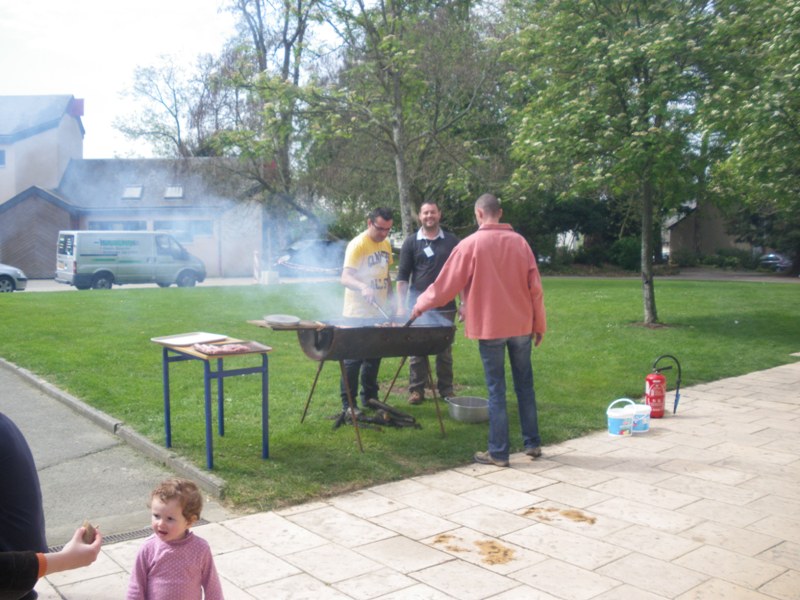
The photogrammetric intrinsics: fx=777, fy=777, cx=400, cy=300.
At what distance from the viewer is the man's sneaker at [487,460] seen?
5.52 meters

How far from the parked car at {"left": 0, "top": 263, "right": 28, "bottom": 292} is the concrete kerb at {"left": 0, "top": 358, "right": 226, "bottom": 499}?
15.1 metres

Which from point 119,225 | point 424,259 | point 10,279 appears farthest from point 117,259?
point 424,259

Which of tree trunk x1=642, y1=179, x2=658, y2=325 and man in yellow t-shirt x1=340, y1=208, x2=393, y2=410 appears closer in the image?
man in yellow t-shirt x1=340, y1=208, x2=393, y2=410

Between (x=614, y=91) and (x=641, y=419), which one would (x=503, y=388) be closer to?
(x=641, y=419)

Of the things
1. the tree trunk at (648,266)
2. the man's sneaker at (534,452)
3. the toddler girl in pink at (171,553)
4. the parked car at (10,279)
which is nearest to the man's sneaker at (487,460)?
the man's sneaker at (534,452)

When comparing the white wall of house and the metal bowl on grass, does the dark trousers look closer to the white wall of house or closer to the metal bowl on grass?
the metal bowl on grass

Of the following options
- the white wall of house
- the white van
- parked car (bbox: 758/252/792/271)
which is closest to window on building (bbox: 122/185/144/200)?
the white wall of house

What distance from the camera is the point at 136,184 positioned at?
1473 inches

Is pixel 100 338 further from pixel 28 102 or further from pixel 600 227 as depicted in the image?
pixel 600 227

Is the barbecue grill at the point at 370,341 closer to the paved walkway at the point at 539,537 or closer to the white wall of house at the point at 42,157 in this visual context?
the paved walkway at the point at 539,537

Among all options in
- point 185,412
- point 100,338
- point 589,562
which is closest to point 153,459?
point 185,412

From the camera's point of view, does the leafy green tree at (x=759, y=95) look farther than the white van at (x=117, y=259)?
No

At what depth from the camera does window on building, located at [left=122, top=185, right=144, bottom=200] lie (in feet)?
120

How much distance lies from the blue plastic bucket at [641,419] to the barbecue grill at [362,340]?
5.49 ft
